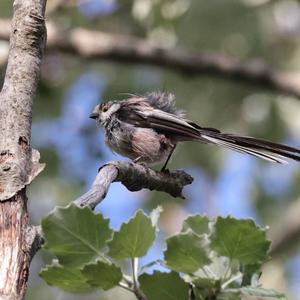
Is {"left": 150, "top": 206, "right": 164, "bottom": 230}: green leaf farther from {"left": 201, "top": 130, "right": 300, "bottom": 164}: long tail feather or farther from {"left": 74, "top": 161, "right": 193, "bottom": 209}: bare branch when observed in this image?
{"left": 201, "top": 130, "right": 300, "bottom": 164}: long tail feather

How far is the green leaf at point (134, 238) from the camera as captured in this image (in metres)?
1.37

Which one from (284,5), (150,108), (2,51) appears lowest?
(150,108)

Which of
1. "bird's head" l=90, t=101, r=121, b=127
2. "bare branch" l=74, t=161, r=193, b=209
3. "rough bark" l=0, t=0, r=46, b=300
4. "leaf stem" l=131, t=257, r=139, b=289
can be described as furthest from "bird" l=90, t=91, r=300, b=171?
"leaf stem" l=131, t=257, r=139, b=289

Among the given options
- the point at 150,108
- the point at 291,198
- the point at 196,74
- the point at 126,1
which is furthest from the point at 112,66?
the point at 150,108

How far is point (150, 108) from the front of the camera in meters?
3.60

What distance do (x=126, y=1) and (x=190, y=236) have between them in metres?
4.98

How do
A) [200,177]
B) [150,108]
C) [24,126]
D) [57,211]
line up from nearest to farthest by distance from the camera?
[57,211] < [24,126] < [150,108] < [200,177]

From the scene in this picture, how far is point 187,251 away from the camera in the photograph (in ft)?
4.42

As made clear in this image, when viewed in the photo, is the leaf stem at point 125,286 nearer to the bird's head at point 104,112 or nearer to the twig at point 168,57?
the bird's head at point 104,112

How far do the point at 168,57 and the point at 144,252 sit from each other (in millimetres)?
4247

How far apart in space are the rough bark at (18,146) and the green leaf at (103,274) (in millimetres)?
131

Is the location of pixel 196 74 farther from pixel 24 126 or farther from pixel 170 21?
pixel 24 126

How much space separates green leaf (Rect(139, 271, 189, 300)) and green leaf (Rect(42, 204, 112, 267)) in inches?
4.3

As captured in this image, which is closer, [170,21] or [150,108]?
[150,108]
